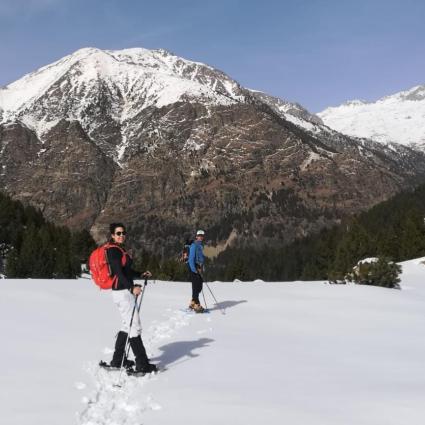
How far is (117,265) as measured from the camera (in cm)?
969

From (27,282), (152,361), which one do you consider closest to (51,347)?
(152,361)

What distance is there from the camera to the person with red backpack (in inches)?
384

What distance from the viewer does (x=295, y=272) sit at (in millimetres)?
157875

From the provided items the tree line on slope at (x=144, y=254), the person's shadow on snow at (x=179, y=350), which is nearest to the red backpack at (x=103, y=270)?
the person's shadow on snow at (x=179, y=350)

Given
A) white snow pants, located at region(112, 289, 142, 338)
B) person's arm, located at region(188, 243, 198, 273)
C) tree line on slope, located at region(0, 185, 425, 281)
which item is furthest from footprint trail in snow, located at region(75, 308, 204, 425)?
tree line on slope, located at region(0, 185, 425, 281)

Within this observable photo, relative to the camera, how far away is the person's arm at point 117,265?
9.68 metres

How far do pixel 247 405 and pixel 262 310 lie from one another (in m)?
10.6

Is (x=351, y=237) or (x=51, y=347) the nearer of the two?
(x=51, y=347)

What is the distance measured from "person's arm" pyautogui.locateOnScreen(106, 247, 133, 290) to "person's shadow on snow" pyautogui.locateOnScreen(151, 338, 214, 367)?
7.18 feet

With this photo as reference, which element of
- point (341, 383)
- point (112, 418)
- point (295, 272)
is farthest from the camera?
point (295, 272)

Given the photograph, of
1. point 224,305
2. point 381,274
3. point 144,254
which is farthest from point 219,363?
point 144,254

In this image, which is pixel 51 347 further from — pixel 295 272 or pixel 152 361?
pixel 295 272

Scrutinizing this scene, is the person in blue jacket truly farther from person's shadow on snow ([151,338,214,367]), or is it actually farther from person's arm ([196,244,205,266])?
person's shadow on snow ([151,338,214,367])

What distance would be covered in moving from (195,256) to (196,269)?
0.46 meters
